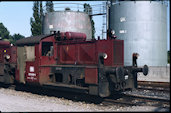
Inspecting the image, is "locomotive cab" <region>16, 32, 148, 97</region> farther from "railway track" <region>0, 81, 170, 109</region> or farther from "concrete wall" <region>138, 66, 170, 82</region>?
"concrete wall" <region>138, 66, 170, 82</region>

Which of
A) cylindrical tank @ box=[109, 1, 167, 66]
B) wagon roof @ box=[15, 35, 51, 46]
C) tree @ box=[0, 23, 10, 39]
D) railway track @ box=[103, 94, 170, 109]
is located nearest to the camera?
railway track @ box=[103, 94, 170, 109]

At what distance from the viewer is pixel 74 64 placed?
10.2 meters

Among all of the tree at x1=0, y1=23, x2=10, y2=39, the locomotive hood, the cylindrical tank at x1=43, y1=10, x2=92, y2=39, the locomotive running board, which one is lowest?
the locomotive running board

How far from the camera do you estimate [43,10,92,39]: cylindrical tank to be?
2384 cm

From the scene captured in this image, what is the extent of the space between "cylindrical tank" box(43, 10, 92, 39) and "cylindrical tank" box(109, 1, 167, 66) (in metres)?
4.88

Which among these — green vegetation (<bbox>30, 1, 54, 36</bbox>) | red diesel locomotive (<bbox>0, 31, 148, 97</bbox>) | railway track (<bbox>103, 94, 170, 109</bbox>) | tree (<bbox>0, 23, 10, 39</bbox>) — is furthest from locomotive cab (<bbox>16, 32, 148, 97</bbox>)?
tree (<bbox>0, 23, 10, 39</bbox>)

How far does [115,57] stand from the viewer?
9352 millimetres

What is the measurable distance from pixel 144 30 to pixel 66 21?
345 inches

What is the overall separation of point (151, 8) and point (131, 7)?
198 centimetres

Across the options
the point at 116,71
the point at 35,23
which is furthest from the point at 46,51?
the point at 35,23

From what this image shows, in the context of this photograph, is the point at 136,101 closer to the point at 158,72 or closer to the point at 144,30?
the point at 158,72

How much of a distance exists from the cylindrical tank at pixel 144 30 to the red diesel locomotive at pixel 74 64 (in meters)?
→ 11.0

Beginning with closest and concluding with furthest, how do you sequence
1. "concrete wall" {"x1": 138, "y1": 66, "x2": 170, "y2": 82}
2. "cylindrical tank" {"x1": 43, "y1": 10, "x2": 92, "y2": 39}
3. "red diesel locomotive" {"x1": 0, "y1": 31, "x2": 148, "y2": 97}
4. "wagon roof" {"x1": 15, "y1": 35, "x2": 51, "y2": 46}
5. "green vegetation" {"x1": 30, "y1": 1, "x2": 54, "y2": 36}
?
"red diesel locomotive" {"x1": 0, "y1": 31, "x2": 148, "y2": 97}, "wagon roof" {"x1": 15, "y1": 35, "x2": 51, "y2": 46}, "concrete wall" {"x1": 138, "y1": 66, "x2": 170, "y2": 82}, "cylindrical tank" {"x1": 43, "y1": 10, "x2": 92, "y2": 39}, "green vegetation" {"x1": 30, "y1": 1, "x2": 54, "y2": 36}

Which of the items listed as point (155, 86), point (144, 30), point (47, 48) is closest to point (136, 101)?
point (155, 86)
